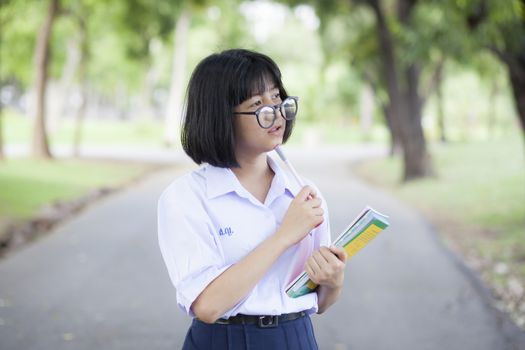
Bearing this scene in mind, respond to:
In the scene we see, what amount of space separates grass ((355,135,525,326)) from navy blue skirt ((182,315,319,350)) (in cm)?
454

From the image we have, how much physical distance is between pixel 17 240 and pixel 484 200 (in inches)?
361

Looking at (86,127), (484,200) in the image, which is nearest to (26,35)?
(86,127)

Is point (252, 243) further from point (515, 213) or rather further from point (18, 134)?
point (18, 134)

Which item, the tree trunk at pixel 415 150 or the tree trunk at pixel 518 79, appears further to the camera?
the tree trunk at pixel 415 150

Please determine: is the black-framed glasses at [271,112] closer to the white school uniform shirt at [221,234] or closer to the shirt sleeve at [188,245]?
the white school uniform shirt at [221,234]

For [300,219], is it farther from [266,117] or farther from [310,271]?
[266,117]

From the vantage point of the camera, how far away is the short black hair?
7.14 feet

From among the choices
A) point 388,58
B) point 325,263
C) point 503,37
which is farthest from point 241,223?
point 388,58

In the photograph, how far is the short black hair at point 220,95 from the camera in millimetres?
2178

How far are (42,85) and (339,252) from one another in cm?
2291

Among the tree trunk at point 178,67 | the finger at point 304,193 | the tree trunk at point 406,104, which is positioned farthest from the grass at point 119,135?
the finger at point 304,193

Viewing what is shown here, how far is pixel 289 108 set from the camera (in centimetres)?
221

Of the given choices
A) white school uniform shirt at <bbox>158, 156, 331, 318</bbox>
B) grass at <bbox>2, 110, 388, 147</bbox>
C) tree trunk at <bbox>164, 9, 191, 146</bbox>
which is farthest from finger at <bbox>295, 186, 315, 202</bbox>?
grass at <bbox>2, 110, 388, 147</bbox>

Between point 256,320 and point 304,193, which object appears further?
point 256,320
